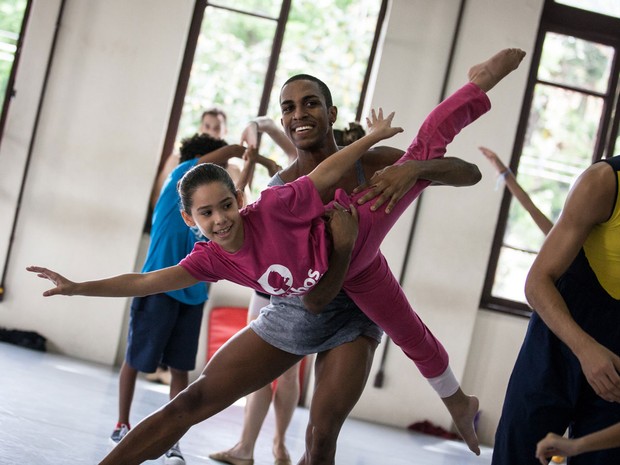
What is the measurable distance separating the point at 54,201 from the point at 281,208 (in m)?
3.93

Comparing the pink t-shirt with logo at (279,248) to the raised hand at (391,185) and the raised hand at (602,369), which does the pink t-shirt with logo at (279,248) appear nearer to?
the raised hand at (391,185)

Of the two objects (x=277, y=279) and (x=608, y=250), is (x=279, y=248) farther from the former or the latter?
(x=608, y=250)

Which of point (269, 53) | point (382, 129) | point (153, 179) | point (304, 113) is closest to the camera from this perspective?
point (382, 129)

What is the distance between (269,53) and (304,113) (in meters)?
3.68

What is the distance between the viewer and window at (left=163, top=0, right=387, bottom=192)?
6402 mm

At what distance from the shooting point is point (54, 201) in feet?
19.9

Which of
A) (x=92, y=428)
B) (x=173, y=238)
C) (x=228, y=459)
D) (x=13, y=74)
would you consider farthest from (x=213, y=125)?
(x=228, y=459)

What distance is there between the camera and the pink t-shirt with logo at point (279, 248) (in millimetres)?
2539

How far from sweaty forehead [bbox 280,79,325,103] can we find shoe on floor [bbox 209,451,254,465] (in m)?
1.76

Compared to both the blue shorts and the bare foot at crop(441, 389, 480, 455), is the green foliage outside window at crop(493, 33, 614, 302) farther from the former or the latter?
the bare foot at crop(441, 389, 480, 455)

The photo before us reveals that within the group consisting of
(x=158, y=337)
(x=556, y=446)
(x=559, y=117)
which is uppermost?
(x=559, y=117)

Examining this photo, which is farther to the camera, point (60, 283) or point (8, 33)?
point (8, 33)

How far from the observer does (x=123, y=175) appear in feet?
19.9

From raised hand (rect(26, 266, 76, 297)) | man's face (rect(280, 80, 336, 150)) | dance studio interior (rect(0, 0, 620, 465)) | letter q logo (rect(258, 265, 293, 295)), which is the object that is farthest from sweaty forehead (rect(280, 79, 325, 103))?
dance studio interior (rect(0, 0, 620, 465))
